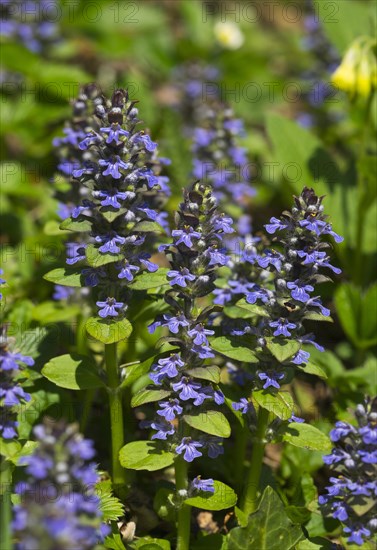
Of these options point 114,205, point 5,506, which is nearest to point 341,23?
point 114,205

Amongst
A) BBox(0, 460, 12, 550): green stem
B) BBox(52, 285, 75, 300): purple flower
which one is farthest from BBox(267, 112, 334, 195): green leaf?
BBox(0, 460, 12, 550): green stem

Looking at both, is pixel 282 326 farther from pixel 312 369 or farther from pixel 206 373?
pixel 206 373

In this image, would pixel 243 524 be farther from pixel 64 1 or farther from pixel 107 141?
pixel 64 1

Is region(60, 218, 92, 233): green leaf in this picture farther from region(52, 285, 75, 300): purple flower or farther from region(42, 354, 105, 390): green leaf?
region(52, 285, 75, 300): purple flower

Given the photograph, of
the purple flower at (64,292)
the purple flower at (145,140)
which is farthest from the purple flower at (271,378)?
the purple flower at (64,292)

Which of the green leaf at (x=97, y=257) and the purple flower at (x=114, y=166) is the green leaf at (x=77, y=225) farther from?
the purple flower at (x=114, y=166)

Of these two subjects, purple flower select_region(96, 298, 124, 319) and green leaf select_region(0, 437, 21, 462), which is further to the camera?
purple flower select_region(96, 298, 124, 319)
